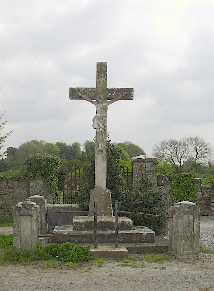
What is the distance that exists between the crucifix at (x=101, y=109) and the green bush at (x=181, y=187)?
288 inches

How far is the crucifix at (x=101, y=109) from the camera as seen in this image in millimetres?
11648

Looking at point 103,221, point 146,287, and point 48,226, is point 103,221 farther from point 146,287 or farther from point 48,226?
point 146,287

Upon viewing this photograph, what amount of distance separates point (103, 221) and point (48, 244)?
1.34m

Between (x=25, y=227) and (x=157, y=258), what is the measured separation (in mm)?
2676

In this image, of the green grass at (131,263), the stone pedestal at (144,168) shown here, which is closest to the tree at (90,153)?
the stone pedestal at (144,168)

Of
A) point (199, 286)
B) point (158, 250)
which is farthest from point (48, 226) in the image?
point (199, 286)

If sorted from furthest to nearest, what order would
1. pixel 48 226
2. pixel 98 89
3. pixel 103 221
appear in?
pixel 48 226
pixel 98 89
pixel 103 221

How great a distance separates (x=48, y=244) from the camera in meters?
10.1

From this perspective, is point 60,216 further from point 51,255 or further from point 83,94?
point 51,255

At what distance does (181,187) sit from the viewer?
738 inches

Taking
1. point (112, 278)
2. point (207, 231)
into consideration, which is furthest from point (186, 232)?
point (207, 231)

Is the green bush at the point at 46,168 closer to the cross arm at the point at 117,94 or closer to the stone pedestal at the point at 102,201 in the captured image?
the stone pedestal at the point at 102,201

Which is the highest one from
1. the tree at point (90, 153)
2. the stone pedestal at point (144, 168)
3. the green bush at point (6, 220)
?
the tree at point (90, 153)

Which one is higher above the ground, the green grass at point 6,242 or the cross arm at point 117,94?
the cross arm at point 117,94
